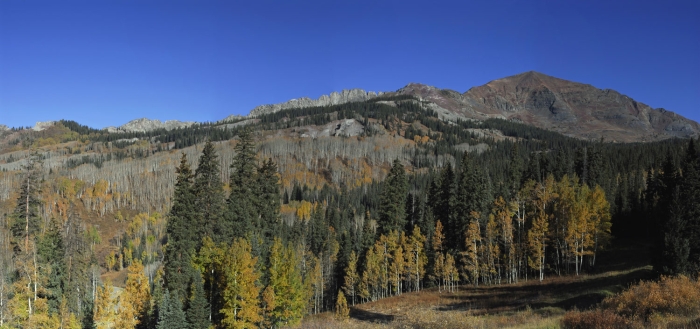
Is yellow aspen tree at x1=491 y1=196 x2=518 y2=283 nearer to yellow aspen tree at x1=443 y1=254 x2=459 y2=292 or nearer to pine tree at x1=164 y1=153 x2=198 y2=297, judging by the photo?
yellow aspen tree at x1=443 y1=254 x2=459 y2=292

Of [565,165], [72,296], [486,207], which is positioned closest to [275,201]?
[72,296]

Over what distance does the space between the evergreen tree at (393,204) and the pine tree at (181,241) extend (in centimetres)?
3210

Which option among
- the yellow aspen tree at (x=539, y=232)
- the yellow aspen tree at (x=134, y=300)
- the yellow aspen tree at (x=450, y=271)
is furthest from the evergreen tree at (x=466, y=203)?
the yellow aspen tree at (x=134, y=300)

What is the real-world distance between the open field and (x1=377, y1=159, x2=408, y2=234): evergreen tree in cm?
1102

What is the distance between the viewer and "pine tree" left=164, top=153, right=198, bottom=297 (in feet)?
124

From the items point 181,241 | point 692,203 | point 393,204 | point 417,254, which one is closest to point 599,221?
point 692,203

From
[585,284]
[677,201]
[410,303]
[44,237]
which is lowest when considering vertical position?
[410,303]

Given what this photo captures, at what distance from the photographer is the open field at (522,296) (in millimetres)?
36906

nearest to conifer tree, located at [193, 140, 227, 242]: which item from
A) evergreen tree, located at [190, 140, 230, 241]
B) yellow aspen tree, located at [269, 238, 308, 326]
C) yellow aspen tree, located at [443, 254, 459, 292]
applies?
evergreen tree, located at [190, 140, 230, 241]

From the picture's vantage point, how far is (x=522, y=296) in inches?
1874

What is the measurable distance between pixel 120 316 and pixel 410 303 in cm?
3396

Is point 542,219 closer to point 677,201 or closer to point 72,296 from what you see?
point 677,201

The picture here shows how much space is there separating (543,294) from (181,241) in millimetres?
38747

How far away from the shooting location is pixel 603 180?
9150cm
